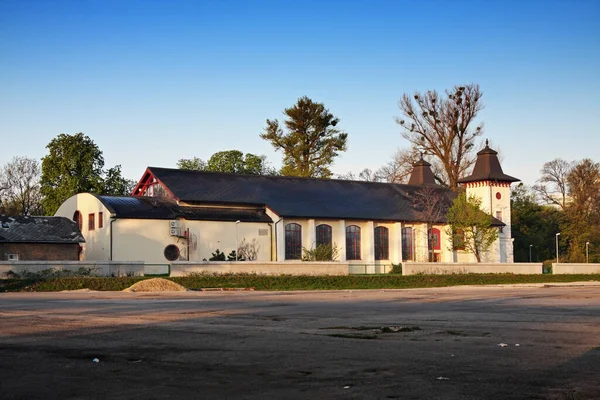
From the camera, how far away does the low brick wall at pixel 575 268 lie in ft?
202

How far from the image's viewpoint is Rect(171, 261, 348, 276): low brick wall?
46500 mm

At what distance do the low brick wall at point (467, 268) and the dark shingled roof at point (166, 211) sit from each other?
15.1 metres

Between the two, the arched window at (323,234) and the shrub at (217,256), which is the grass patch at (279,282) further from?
the arched window at (323,234)

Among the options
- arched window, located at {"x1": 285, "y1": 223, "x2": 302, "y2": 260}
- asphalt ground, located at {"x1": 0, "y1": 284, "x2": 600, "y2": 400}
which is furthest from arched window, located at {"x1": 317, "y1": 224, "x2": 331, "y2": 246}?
asphalt ground, located at {"x1": 0, "y1": 284, "x2": 600, "y2": 400}

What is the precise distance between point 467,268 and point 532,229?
128ft

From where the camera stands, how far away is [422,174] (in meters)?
83.4

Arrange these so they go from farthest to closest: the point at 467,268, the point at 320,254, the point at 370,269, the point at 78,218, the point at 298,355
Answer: the point at 370,269
the point at 78,218
the point at 320,254
the point at 467,268
the point at 298,355

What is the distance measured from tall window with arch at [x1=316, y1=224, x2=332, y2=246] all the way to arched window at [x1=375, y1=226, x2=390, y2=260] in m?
5.19

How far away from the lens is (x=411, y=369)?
10.7 meters

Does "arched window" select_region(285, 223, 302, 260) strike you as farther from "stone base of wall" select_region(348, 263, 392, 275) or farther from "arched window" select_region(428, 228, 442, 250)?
"arched window" select_region(428, 228, 442, 250)

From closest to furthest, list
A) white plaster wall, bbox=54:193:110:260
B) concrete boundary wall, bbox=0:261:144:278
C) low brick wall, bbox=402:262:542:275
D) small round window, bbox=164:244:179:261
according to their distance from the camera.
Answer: concrete boundary wall, bbox=0:261:144:278 < low brick wall, bbox=402:262:542:275 < white plaster wall, bbox=54:193:110:260 < small round window, bbox=164:244:179:261

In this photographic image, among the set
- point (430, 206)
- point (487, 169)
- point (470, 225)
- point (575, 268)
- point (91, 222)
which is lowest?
point (575, 268)

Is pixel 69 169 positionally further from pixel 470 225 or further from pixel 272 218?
pixel 470 225

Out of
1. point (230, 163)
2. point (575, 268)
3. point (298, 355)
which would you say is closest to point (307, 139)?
point (230, 163)
